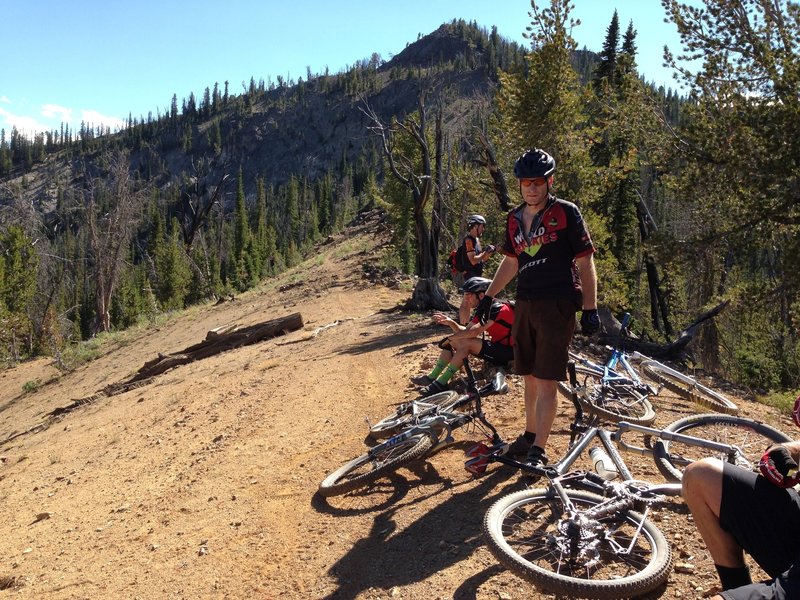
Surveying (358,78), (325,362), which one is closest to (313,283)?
(325,362)

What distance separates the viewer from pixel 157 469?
6719 mm

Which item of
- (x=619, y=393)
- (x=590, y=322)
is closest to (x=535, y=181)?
(x=590, y=322)

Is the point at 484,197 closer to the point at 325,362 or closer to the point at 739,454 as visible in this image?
the point at 325,362

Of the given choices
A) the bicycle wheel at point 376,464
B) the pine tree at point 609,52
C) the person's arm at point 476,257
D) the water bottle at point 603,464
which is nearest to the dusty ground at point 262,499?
the bicycle wheel at point 376,464

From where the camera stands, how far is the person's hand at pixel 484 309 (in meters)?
4.55

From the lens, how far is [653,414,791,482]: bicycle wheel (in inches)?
157

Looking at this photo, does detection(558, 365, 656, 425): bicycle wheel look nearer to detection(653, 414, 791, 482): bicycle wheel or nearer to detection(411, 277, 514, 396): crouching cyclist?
detection(411, 277, 514, 396): crouching cyclist

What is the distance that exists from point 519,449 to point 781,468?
2.29 m

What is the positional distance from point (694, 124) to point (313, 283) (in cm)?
1714

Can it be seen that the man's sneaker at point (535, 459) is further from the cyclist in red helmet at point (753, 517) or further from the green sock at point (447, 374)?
the green sock at point (447, 374)

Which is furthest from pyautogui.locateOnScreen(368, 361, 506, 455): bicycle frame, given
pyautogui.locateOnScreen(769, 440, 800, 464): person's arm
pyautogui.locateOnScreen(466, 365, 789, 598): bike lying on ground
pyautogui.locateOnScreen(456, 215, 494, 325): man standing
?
pyautogui.locateOnScreen(456, 215, 494, 325): man standing

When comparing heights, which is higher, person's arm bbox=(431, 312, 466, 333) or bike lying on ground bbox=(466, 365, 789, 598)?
person's arm bbox=(431, 312, 466, 333)

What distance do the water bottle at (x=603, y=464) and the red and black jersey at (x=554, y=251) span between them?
1.03 metres

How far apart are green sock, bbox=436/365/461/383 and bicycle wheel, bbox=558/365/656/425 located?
1017 mm
